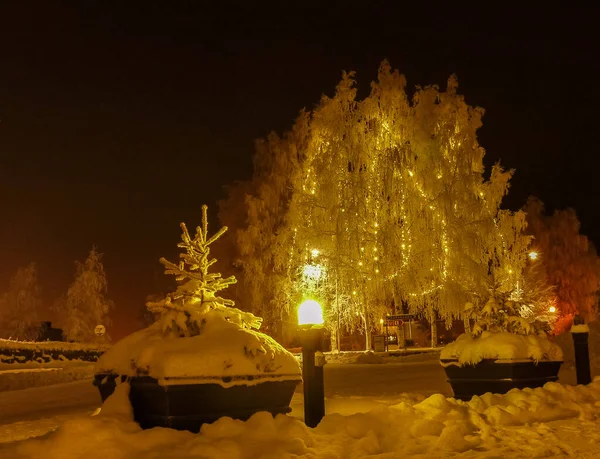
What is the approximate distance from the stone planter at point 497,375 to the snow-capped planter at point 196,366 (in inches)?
197

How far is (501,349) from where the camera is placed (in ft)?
40.6

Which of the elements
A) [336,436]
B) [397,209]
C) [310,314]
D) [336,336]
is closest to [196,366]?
[336,436]

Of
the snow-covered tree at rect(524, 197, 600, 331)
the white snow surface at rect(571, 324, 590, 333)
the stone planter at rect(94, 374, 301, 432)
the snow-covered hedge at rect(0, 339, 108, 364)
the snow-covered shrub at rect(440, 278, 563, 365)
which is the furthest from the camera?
the snow-covered tree at rect(524, 197, 600, 331)

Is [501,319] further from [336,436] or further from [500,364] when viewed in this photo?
[336,436]

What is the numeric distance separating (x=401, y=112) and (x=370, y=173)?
311 centimetres

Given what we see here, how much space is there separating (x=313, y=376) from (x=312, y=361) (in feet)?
0.64

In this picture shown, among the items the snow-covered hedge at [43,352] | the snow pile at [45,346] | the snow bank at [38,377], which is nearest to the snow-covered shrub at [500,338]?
the snow bank at [38,377]

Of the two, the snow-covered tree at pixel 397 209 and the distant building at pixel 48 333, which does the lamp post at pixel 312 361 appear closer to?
the snow-covered tree at pixel 397 209

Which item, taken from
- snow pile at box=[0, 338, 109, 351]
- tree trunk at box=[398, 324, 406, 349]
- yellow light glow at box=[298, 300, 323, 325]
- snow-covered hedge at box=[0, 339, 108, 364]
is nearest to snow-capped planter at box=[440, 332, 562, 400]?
yellow light glow at box=[298, 300, 323, 325]

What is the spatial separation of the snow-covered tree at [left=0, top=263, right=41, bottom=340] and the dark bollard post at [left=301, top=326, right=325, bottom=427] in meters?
46.7

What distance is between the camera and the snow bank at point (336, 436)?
6.79 metres

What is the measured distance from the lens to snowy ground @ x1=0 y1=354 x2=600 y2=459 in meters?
6.84

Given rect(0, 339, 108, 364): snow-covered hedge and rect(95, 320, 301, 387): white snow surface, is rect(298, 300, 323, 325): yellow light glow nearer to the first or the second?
rect(95, 320, 301, 387): white snow surface

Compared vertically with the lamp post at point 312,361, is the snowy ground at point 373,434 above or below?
below
